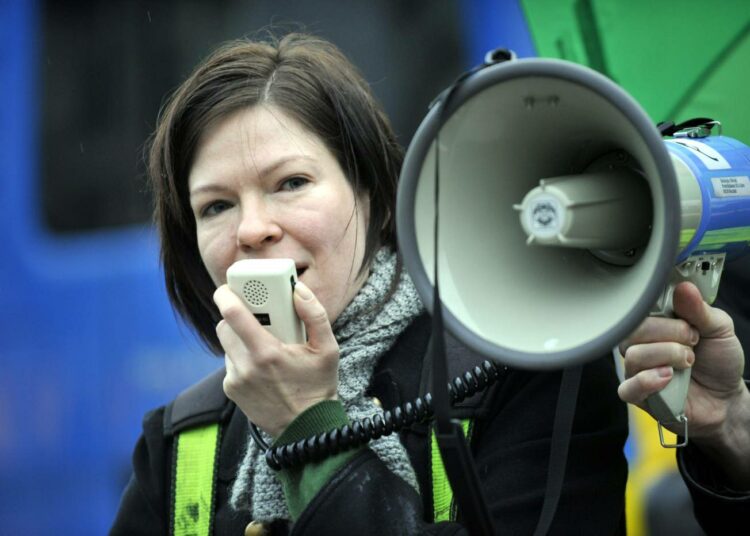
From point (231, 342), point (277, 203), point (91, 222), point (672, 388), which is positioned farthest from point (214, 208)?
point (91, 222)

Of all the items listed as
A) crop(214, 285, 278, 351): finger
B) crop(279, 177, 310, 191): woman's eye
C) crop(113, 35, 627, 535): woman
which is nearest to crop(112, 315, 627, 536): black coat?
crop(113, 35, 627, 535): woman

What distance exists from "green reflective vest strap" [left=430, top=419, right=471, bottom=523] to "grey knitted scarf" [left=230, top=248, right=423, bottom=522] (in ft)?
0.17

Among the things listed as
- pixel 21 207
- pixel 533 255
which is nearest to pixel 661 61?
pixel 533 255

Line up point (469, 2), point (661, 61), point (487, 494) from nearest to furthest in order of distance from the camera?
point (487, 494) → point (661, 61) → point (469, 2)

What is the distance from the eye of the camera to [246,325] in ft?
5.53

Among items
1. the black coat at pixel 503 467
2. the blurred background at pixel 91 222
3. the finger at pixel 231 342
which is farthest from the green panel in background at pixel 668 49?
the finger at pixel 231 342

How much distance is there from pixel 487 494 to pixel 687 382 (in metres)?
0.38

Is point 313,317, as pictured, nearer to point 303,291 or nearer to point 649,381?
point 303,291

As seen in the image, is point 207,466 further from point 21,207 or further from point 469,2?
point 21,207

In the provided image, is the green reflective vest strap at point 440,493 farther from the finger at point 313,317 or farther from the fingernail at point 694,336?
the fingernail at point 694,336

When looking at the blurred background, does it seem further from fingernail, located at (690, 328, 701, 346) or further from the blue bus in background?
fingernail, located at (690, 328, 701, 346)

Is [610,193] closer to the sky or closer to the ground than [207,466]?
closer to the sky

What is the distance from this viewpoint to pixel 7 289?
378 centimetres

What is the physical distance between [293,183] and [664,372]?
2.43 ft
